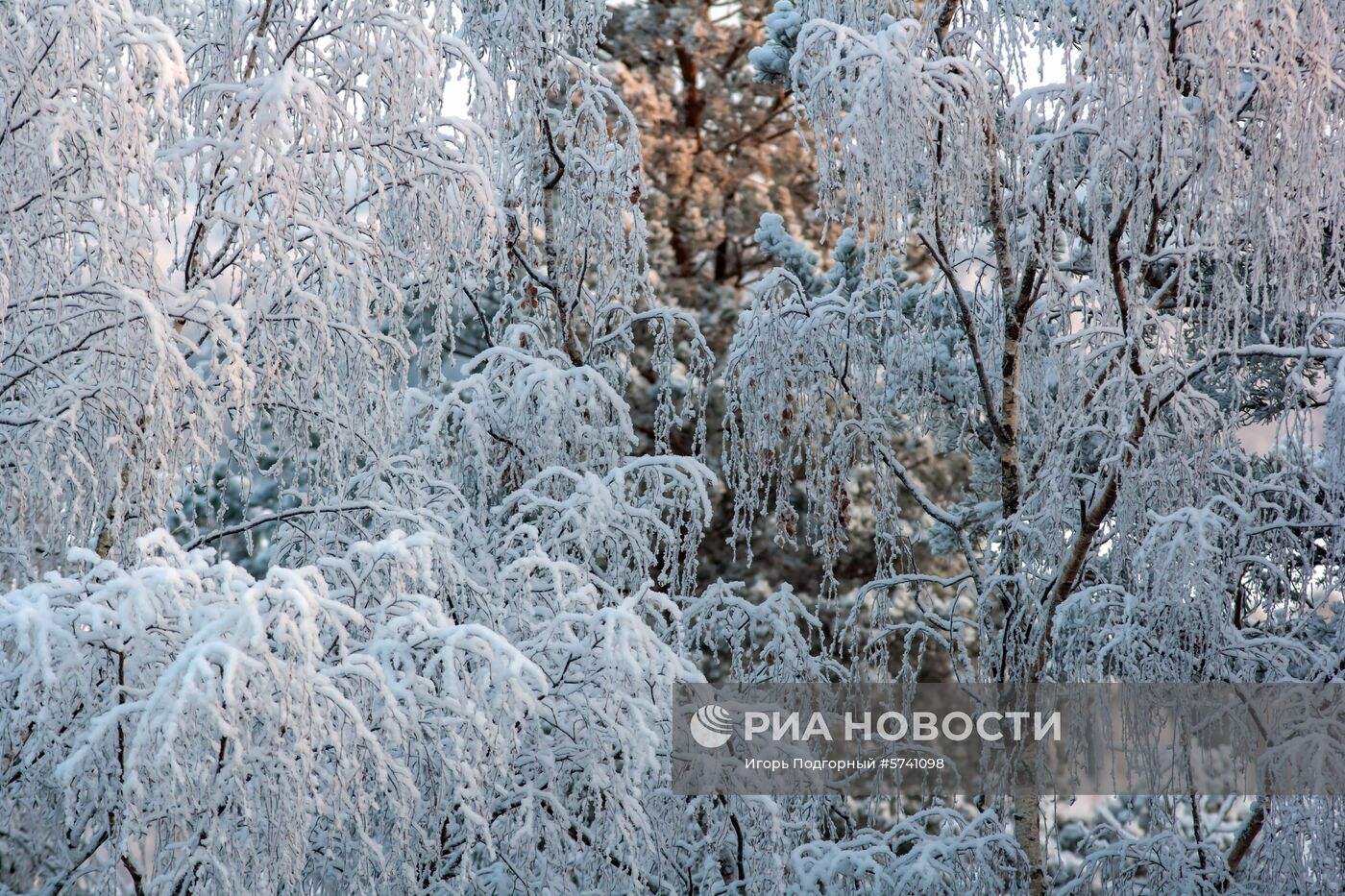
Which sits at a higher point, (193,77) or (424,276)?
(193,77)

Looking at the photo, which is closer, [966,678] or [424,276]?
[424,276]

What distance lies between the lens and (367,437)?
15.0ft

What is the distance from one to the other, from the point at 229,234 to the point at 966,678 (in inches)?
142

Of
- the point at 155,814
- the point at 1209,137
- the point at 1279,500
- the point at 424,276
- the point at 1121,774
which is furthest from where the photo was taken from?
the point at 1279,500

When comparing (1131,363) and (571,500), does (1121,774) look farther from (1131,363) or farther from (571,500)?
(571,500)

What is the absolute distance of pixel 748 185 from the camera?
1302 centimetres

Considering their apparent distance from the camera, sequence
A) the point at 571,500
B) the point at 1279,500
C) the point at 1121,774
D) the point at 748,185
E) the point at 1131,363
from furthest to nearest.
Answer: the point at 748,185, the point at 1279,500, the point at 1121,774, the point at 571,500, the point at 1131,363

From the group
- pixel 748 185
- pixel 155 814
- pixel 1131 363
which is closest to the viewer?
pixel 155 814

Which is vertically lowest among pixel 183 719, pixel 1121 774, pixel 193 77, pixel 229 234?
pixel 1121 774

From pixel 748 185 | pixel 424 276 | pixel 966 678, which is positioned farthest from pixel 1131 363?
pixel 748 185

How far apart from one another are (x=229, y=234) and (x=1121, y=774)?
13.5ft

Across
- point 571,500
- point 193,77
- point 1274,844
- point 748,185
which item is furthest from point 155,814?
point 748,185

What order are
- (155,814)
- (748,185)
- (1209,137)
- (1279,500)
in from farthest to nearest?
(748,185)
(1279,500)
(1209,137)
(155,814)

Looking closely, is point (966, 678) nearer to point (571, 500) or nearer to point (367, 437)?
point (571, 500)
